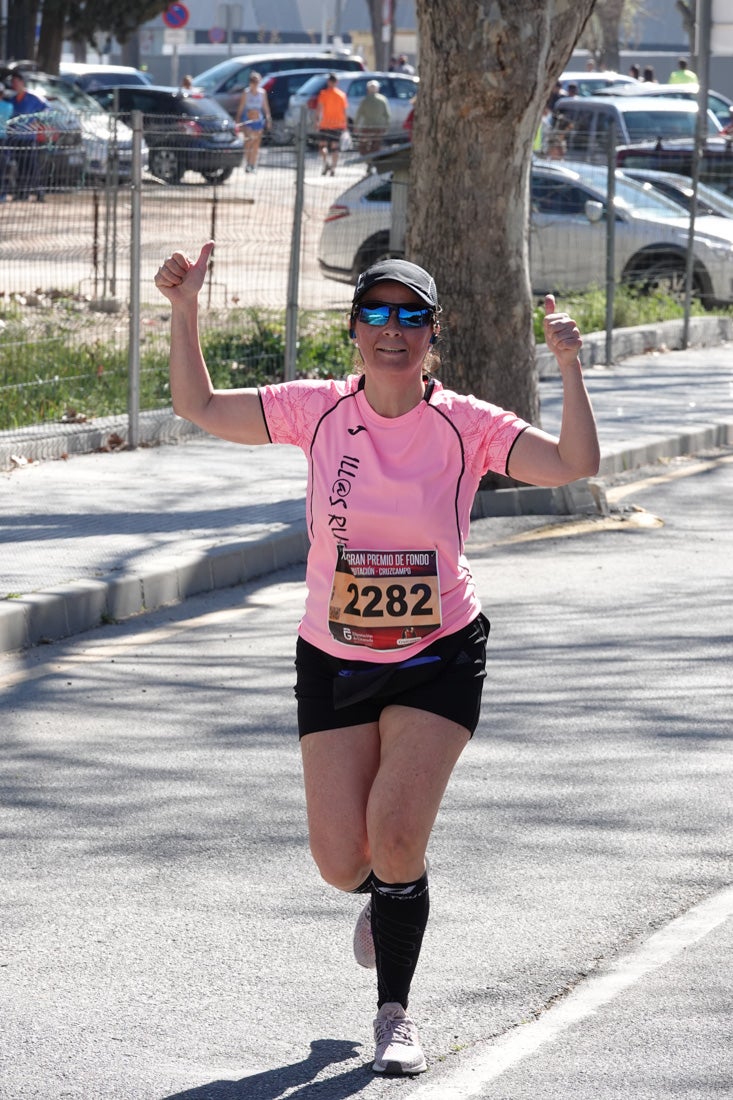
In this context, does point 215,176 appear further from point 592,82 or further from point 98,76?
point 592,82

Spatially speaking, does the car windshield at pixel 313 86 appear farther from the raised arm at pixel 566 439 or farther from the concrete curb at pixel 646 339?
the raised arm at pixel 566 439

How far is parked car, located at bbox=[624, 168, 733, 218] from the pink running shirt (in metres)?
18.1

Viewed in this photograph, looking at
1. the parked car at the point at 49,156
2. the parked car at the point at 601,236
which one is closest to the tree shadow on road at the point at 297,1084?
the parked car at the point at 49,156

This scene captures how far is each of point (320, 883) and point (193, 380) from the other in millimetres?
1583

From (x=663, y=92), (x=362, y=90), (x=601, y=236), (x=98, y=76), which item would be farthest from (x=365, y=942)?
(x=98, y=76)

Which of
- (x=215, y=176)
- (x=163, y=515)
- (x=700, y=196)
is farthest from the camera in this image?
(x=700, y=196)

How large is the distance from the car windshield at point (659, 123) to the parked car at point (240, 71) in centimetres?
1410

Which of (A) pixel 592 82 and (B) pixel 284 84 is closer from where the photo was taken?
(B) pixel 284 84

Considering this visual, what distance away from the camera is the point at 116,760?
21.1ft

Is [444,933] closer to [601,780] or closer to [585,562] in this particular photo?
[601,780]

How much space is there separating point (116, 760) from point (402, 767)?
8.25 ft

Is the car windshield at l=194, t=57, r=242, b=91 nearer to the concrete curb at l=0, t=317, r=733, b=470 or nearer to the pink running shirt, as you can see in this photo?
the concrete curb at l=0, t=317, r=733, b=470

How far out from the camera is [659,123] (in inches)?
1293

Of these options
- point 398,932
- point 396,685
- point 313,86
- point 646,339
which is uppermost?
point 313,86
